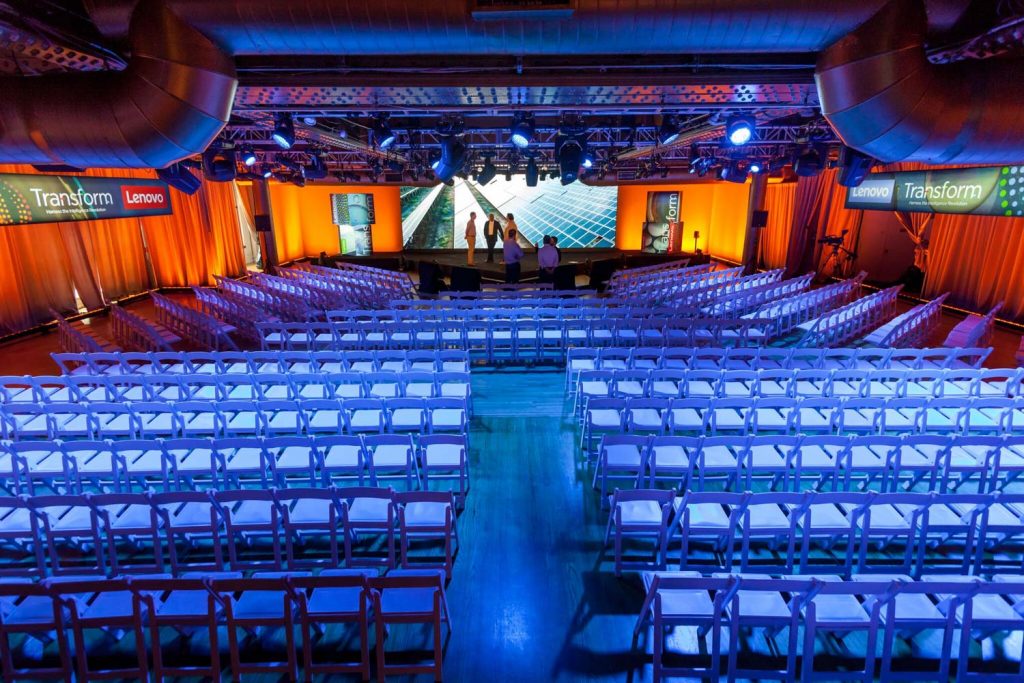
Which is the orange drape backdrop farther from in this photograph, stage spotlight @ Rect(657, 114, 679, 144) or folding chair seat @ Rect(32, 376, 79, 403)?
stage spotlight @ Rect(657, 114, 679, 144)

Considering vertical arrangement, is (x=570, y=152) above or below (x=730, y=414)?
above

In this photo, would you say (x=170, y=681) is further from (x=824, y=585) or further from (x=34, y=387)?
(x=34, y=387)

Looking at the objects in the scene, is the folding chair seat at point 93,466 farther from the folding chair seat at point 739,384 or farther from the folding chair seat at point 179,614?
the folding chair seat at point 739,384

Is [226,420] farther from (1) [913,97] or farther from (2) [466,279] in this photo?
(2) [466,279]

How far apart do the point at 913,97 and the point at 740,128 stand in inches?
134

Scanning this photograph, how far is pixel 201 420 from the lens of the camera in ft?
19.6

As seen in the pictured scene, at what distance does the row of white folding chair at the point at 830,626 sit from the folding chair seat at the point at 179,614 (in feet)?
8.28

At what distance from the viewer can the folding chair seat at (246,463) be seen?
4496 millimetres

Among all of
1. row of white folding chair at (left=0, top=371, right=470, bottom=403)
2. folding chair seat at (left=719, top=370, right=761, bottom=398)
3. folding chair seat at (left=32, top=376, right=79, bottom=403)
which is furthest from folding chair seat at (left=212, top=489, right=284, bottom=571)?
folding chair seat at (left=719, top=370, right=761, bottom=398)

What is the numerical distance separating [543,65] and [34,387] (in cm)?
672

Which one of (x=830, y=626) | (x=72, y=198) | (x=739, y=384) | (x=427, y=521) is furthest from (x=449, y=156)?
(x=830, y=626)

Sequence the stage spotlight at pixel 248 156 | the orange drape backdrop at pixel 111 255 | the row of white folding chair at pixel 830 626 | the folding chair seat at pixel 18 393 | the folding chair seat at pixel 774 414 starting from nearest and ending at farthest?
1. the row of white folding chair at pixel 830 626
2. the folding chair seat at pixel 774 414
3. the folding chair seat at pixel 18 393
4. the stage spotlight at pixel 248 156
5. the orange drape backdrop at pixel 111 255

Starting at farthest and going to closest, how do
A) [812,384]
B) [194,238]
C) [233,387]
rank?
[194,238] → [233,387] → [812,384]

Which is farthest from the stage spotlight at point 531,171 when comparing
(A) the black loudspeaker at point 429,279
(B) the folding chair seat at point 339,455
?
(B) the folding chair seat at point 339,455
